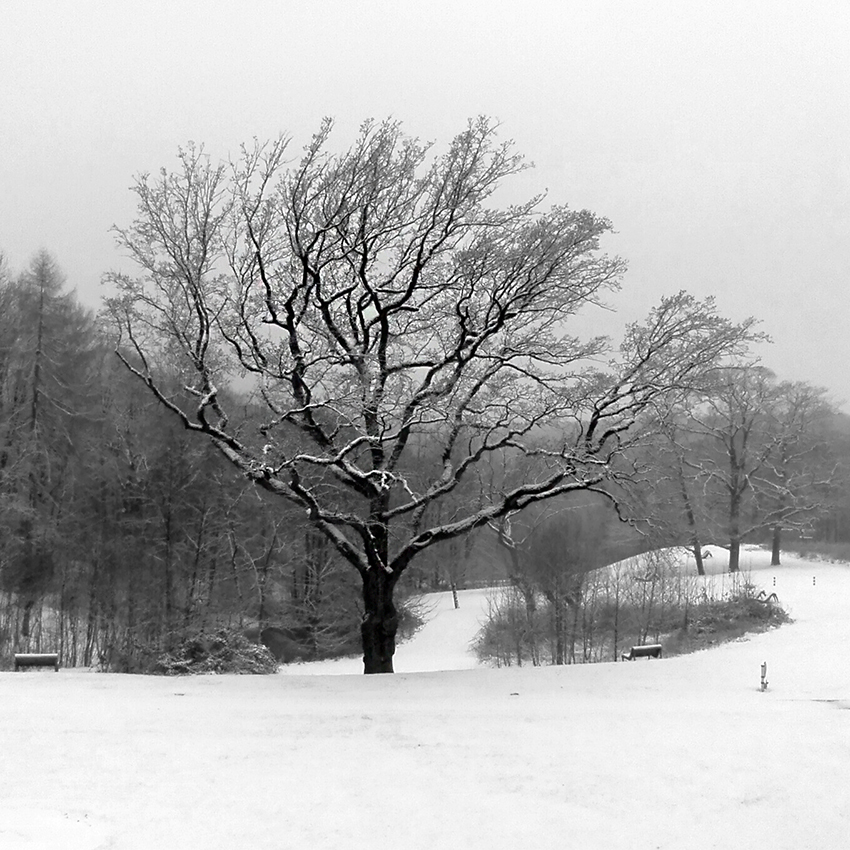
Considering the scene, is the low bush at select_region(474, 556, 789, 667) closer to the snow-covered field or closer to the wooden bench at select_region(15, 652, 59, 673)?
the snow-covered field

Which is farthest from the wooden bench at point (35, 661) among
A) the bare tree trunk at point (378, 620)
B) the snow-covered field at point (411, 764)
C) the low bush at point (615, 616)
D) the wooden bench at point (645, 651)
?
the low bush at point (615, 616)

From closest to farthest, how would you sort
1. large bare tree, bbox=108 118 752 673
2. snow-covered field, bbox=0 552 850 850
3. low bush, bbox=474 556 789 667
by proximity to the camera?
snow-covered field, bbox=0 552 850 850 → large bare tree, bbox=108 118 752 673 → low bush, bbox=474 556 789 667

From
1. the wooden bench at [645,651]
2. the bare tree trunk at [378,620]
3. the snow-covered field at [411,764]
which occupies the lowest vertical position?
the wooden bench at [645,651]

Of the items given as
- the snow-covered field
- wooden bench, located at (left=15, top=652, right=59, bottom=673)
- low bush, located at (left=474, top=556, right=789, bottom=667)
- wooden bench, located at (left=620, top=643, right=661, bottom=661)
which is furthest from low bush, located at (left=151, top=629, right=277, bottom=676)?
low bush, located at (left=474, top=556, right=789, bottom=667)

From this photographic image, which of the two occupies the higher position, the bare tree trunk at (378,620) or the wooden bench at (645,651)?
the bare tree trunk at (378,620)

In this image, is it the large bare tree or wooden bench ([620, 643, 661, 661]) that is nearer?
the large bare tree

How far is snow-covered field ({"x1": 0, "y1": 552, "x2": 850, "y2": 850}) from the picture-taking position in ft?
19.7

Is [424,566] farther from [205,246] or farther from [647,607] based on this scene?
[205,246]

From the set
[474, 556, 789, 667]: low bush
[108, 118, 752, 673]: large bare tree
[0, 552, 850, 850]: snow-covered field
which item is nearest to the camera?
[0, 552, 850, 850]: snow-covered field

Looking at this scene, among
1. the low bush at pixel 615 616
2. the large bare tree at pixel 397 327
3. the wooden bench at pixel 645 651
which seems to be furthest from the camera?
the low bush at pixel 615 616

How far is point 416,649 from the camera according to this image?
29.6 metres

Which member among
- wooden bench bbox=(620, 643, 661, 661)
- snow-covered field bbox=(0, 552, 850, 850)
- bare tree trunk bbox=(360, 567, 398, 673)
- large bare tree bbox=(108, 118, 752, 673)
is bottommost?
wooden bench bbox=(620, 643, 661, 661)

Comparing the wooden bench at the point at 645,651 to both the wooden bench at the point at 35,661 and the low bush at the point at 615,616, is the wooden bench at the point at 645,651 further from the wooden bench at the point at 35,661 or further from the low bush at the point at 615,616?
the wooden bench at the point at 35,661

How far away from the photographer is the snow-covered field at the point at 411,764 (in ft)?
19.7
